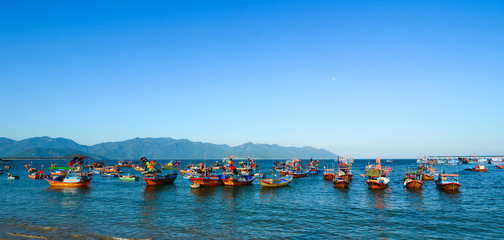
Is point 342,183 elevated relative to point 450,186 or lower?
lower

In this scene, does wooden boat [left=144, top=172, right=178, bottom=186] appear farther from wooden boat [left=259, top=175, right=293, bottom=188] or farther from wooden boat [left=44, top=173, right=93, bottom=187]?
wooden boat [left=259, top=175, right=293, bottom=188]

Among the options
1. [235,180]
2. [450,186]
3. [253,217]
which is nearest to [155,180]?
[235,180]

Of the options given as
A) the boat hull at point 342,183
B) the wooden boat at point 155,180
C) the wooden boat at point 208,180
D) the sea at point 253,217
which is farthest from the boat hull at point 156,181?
the boat hull at point 342,183

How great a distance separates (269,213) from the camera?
3650cm

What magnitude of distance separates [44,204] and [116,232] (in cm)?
2329

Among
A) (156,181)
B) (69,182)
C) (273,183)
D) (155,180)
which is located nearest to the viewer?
(273,183)

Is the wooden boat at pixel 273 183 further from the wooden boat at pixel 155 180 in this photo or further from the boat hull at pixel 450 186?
the boat hull at pixel 450 186

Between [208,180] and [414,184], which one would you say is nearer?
[414,184]

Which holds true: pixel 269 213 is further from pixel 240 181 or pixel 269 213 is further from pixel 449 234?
pixel 240 181

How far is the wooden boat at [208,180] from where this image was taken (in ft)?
210

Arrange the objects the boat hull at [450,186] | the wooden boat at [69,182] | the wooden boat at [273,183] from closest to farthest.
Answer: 1. the boat hull at [450,186]
2. the wooden boat at [273,183]
3. the wooden boat at [69,182]

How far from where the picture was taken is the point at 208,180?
64.8 meters

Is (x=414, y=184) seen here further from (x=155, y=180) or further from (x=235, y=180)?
(x=155, y=180)

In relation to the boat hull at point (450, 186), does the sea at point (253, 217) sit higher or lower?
lower
